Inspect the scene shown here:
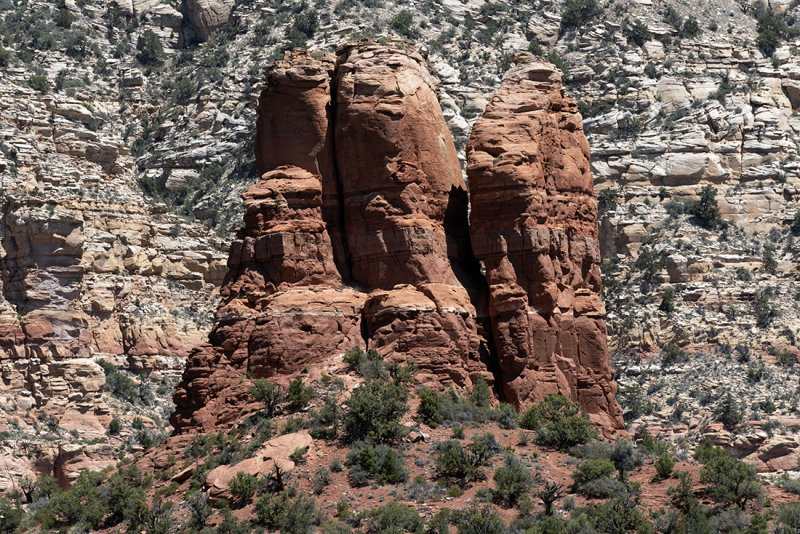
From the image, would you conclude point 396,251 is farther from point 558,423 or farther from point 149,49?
point 149,49

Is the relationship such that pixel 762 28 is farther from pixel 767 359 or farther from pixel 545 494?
pixel 545 494

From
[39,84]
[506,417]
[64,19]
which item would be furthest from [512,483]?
[64,19]

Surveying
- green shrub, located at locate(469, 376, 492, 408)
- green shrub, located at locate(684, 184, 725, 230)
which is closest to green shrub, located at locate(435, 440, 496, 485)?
green shrub, located at locate(469, 376, 492, 408)

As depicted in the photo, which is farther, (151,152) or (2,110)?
(151,152)

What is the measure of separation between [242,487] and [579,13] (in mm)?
90921

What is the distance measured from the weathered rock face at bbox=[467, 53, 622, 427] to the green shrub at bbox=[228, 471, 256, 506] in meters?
11.4

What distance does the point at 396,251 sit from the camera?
54875 mm

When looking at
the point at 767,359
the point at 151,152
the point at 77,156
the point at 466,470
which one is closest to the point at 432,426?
the point at 466,470

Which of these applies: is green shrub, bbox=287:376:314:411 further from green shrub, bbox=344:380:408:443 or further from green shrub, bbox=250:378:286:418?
green shrub, bbox=344:380:408:443

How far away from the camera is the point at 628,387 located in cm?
9400

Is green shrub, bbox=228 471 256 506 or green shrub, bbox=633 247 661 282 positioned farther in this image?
green shrub, bbox=633 247 661 282

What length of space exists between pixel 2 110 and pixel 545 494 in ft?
234

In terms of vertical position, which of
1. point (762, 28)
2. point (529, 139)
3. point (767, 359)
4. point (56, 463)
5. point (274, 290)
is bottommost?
point (56, 463)

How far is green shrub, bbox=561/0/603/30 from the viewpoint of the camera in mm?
132125
